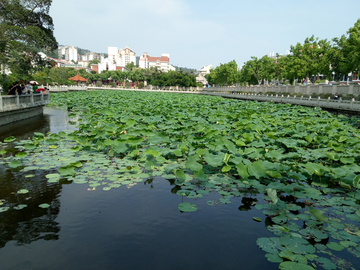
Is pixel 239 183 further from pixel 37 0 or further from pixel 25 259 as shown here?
pixel 37 0

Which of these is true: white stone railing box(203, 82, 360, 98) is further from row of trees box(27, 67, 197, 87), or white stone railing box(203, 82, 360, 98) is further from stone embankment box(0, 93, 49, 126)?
row of trees box(27, 67, 197, 87)

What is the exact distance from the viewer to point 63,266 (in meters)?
2.46

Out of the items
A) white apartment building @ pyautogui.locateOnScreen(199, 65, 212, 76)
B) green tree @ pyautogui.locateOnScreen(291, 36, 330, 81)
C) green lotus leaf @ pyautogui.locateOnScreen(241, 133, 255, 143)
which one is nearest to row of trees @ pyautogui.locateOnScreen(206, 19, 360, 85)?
green tree @ pyautogui.locateOnScreen(291, 36, 330, 81)

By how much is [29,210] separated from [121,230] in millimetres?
1265

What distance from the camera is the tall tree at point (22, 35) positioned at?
46.5 ft

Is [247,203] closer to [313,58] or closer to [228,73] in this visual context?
[313,58]

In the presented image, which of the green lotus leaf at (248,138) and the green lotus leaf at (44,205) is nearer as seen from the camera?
the green lotus leaf at (44,205)

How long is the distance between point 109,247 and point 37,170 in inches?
107

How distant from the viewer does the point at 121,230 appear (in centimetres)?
308

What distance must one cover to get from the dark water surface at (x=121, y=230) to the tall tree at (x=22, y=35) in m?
12.7

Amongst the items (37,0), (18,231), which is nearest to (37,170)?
(18,231)

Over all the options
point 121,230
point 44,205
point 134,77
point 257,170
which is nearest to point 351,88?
point 257,170

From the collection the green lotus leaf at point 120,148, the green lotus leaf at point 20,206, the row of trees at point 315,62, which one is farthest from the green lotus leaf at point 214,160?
the row of trees at point 315,62

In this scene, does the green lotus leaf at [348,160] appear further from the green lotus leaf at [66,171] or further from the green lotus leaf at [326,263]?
the green lotus leaf at [66,171]
